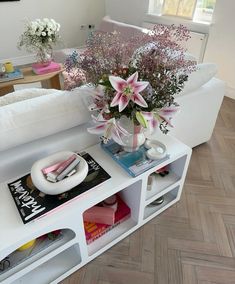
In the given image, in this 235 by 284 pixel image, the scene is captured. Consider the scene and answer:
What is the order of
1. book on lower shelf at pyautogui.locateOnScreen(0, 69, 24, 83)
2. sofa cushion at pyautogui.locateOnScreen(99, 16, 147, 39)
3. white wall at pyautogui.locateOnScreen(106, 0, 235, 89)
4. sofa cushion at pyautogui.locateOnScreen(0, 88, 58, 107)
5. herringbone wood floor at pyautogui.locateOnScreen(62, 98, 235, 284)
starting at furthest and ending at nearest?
sofa cushion at pyautogui.locateOnScreen(99, 16, 147, 39), white wall at pyautogui.locateOnScreen(106, 0, 235, 89), book on lower shelf at pyautogui.locateOnScreen(0, 69, 24, 83), sofa cushion at pyautogui.locateOnScreen(0, 88, 58, 107), herringbone wood floor at pyautogui.locateOnScreen(62, 98, 235, 284)

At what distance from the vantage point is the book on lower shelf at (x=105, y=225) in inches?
48.3

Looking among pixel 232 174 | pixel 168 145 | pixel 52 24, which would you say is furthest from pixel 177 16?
pixel 168 145

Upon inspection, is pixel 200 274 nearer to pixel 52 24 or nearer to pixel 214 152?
pixel 214 152

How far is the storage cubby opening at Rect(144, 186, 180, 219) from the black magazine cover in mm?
532

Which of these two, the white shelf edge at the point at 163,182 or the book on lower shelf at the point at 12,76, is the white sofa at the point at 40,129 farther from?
the book on lower shelf at the point at 12,76

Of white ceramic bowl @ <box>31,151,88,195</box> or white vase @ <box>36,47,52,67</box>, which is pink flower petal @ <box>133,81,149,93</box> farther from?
white vase @ <box>36,47,52,67</box>

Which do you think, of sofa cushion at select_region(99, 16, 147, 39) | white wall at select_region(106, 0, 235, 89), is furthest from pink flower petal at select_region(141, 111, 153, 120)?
white wall at select_region(106, 0, 235, 89)

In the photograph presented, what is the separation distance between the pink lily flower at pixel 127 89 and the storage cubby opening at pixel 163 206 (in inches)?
32.3

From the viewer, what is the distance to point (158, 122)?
0.94 m

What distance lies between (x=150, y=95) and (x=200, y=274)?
3.15ft

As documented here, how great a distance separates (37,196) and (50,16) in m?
3.52

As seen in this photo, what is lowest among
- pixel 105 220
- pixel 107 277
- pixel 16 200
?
pixel 107 277

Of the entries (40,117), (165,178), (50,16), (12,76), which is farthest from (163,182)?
(50,16)

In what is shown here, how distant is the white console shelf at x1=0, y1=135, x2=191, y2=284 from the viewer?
2.77 feet
